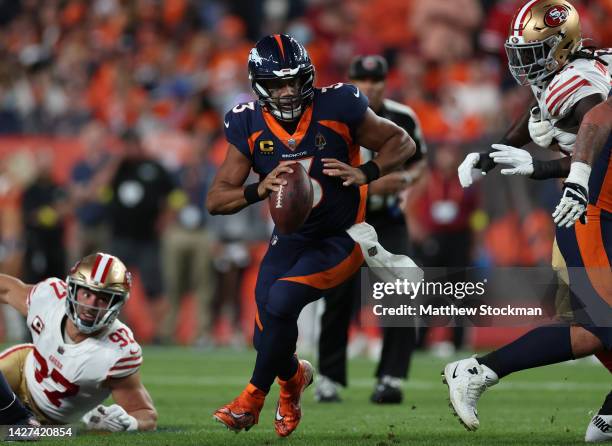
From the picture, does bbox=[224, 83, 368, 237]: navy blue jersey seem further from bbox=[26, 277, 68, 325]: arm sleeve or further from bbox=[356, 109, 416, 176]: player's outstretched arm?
bbox=[26, 277, 68, 325]: arm sleeve

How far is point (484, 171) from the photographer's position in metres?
5.27

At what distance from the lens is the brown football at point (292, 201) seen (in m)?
5.11

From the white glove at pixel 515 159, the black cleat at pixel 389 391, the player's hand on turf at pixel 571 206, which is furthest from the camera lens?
the black cleat at pixel 389 391

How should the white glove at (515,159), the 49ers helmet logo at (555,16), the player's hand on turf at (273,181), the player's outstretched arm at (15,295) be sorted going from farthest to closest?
the player's outstretched arm at (15,295) < the 49ers helmet logo at (555,16) < the player's hand on turf at (273,181) < the white glove at (515,159)

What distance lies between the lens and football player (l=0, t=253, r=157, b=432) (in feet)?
18.0

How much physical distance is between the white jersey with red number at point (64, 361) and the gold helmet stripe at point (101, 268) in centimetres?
27

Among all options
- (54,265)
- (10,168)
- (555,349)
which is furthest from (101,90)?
(555,349)

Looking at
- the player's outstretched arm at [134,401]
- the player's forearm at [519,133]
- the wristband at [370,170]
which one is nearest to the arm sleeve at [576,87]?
the player's forearm at [519,133]

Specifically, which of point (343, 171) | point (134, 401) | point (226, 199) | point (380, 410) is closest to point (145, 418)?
point (134, 401)

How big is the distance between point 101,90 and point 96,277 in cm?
972

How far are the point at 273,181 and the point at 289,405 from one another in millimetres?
1112

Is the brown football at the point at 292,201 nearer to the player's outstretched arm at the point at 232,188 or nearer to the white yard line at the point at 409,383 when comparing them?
the player's outstretched arm at the point at 232,188

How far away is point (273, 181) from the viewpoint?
5.19 metres

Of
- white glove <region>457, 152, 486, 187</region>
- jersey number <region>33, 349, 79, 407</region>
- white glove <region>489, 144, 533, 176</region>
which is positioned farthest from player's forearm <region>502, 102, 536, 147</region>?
jersey number <region>33, 349, 79, 407</region>
